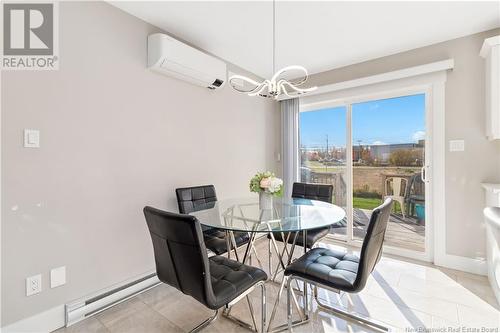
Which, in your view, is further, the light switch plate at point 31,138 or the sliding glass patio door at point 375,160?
the sliding glass patio door at point 375,160

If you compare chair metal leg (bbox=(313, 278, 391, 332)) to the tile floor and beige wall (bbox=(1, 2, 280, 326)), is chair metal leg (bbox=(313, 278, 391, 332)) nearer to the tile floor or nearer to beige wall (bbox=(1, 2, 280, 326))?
the tile floor

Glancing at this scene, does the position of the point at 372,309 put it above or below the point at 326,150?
below

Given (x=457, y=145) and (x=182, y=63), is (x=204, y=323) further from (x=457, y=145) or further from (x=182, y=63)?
(x=457, y=145)

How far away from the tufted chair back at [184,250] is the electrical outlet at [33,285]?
3.37 ft

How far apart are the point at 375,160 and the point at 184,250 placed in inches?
113

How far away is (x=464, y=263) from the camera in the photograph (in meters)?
2.57

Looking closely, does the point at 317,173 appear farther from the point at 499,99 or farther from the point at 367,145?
the point at 499,99

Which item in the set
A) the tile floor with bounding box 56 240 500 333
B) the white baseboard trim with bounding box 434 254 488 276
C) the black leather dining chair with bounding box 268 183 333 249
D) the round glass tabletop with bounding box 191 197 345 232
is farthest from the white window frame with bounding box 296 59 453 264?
the round glass tabletop with bounding box 191 197 345 232

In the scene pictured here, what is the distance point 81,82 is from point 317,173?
10.3 ft

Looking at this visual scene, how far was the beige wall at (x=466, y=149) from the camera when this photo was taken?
247 cm

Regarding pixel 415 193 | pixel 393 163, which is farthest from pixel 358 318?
pixel 393 163

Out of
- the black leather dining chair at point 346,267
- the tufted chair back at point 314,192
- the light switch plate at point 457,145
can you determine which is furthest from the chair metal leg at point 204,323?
the light switch plate at point 457,145

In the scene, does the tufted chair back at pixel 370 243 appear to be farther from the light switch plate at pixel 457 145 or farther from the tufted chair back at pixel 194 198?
the light switch plate at pixel 457 145

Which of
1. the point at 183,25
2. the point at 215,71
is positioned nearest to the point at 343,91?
the point at 215,71
